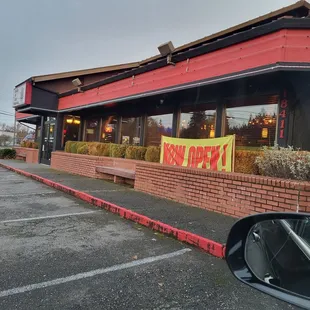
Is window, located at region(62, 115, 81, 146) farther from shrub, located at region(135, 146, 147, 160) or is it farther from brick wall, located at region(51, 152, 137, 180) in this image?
shrub, located at region(135, 146, 147, 160)

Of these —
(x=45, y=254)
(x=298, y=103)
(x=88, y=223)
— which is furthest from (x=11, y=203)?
(x=298, y=103)

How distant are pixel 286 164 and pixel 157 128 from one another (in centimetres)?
712

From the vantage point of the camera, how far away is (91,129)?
16.5 meters

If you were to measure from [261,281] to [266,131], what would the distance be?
23.9 feet

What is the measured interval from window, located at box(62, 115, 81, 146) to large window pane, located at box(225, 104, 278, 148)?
10.8 m

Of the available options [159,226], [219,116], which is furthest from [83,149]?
[159,226]

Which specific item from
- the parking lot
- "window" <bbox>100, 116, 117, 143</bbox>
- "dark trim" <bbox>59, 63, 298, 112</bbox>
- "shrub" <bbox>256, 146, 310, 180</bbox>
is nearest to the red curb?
the parking lot

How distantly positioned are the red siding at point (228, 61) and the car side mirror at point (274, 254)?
5735mm

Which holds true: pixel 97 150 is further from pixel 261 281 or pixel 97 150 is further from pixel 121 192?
pixel 261 281

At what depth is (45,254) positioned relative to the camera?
13.0ft

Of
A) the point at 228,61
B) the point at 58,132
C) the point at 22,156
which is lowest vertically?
the point at 22,156

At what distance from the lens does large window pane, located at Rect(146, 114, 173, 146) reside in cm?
1151

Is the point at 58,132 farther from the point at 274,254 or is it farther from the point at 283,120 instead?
the point at 274,254

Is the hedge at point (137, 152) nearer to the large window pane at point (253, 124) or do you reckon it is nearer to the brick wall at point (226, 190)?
the brick wall at point (226, 190)
